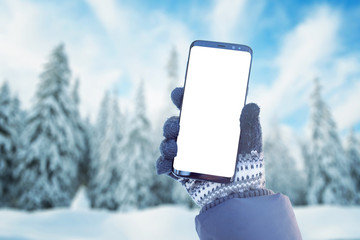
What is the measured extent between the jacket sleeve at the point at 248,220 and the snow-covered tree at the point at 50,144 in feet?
63.5

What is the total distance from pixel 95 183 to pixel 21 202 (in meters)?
8.83

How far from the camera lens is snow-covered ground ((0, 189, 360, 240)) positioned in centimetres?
480

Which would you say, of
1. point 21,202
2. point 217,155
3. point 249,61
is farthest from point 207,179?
point 21,202

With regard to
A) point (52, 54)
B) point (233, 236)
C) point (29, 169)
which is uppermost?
point (52, 54)

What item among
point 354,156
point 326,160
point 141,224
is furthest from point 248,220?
point 354,156

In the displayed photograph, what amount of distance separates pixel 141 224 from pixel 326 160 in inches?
881

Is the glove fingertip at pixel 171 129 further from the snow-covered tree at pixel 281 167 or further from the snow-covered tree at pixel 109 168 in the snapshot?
the snow-covered tree at pixel 281 167

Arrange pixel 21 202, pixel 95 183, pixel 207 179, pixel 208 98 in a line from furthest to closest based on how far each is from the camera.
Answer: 1. pixel 95 183
2. pixel 21 202
3. pixel 208 98
4. pixel 207 179

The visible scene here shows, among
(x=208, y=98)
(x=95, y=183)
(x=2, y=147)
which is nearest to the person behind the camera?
(x=208, y=98)

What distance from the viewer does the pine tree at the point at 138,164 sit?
2331 cm

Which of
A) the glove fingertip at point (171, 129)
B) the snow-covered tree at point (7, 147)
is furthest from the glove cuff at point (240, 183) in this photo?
the snow-covered tree at point (7, 147)

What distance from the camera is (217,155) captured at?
4.83 ft

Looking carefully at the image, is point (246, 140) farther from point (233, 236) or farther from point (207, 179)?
point (233, 236)

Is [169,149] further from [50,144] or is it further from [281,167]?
[281,167]
